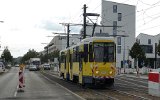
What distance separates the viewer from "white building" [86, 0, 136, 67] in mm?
106938

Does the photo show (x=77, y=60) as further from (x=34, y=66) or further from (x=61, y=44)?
(x=61, y=44)

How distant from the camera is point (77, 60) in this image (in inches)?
1287

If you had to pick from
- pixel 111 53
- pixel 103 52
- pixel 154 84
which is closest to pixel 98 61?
pixel 103 52

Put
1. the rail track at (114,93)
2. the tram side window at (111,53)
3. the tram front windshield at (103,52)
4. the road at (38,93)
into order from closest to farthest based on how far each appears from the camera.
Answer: the rail track at (114,93) → the road at (38,93) → the tram front windshield at (103,52) → the tram side window at (111,53)

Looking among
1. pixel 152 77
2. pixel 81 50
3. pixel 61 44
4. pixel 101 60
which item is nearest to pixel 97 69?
pixel 101 60

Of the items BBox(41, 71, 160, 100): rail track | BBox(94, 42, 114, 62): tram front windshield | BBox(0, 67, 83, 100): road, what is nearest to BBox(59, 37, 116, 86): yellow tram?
BBox(94, 42, 114, 62): tram front windshield

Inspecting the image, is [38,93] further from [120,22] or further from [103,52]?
[120,22]

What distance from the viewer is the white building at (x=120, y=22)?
10694 cm

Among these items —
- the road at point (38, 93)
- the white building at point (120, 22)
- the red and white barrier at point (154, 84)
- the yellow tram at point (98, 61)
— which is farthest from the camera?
the white building at point (120, 22)

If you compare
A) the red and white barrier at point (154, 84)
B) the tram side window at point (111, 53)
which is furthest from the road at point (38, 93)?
the red and white barrier at point (154, 84)

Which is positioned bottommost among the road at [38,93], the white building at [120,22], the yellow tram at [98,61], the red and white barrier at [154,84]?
the road at [38,93]

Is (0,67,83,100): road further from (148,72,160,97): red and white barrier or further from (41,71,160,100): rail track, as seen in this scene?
(148,72,160,97): red and white barrier

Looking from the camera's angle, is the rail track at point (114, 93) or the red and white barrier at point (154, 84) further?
the red and white barrier at point (154, 84)

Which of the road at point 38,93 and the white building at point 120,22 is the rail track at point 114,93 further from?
the white building at point 120,22
